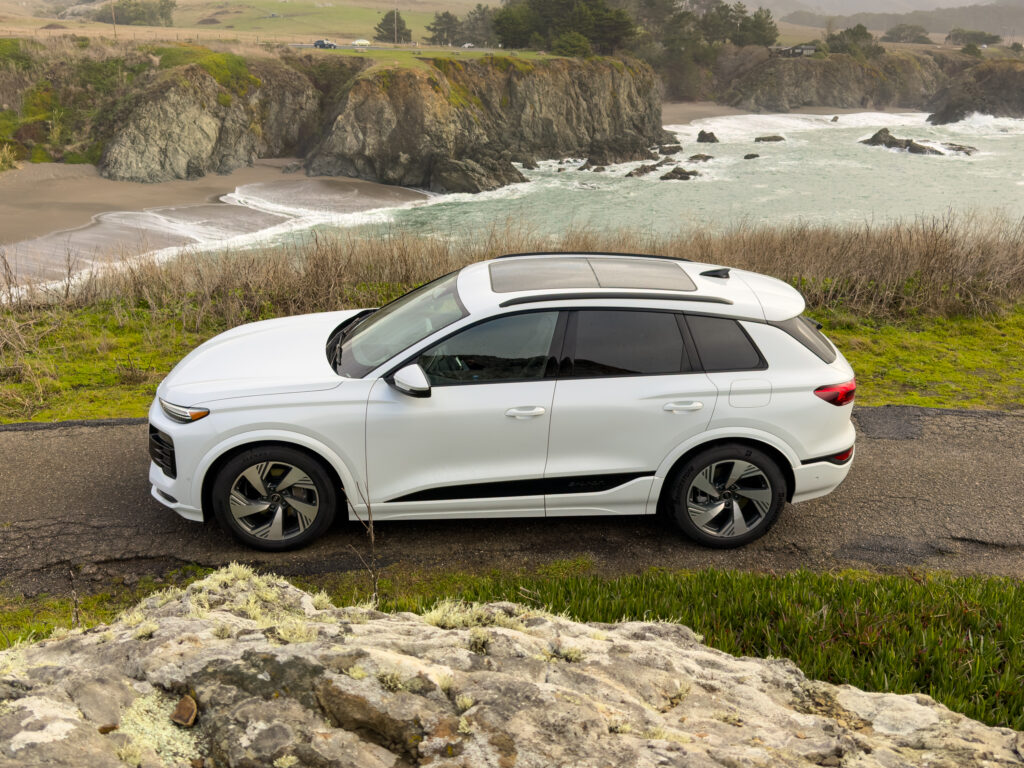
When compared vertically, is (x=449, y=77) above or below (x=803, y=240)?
above

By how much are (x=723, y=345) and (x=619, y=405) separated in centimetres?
88

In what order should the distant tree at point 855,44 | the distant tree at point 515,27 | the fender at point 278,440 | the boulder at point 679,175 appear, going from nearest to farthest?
the fender at point 278,440 → the boulder at point 679,175 → the distant tree at point 515,27 → the distant tree at point 855,44

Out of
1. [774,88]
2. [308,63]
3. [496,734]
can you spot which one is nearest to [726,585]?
[496,734]

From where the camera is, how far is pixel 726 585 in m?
4.85

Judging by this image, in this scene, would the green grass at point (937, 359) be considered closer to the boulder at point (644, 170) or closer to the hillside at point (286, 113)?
the hillside at point (286, 113)

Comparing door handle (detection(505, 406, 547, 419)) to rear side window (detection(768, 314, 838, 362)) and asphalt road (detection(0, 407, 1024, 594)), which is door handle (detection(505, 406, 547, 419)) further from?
rear side window (detection(768, 314, 838, 362))

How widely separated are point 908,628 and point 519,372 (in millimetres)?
2710

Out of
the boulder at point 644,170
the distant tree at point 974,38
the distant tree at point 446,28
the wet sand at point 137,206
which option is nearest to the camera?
the wet sand at point 137,206

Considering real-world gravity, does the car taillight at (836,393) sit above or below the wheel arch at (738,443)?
above

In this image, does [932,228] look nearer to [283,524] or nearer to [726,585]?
[726,585]

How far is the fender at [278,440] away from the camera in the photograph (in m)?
5.20

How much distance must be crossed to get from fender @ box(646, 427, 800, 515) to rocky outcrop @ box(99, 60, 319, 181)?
140 feet

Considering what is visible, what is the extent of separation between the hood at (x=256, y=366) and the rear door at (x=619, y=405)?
1.60 metres

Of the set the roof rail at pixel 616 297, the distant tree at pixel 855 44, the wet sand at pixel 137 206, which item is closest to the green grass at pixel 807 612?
the roof rail at pixel 616 297
